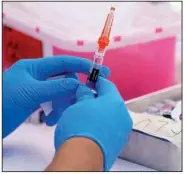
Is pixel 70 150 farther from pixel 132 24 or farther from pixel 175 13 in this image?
pixel 175 13

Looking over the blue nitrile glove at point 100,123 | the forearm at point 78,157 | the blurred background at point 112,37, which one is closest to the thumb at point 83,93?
the blue nitrile glove at point 100,123

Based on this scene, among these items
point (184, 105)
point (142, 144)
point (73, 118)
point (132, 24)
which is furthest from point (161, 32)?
point (73, 118)

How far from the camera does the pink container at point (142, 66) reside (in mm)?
1016

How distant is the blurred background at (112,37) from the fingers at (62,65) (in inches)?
5.5

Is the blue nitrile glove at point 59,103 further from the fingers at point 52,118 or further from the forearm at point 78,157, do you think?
the forearm at point 78,157

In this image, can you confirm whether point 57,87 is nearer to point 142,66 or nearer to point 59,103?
point 59,103

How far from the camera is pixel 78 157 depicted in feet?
1.72

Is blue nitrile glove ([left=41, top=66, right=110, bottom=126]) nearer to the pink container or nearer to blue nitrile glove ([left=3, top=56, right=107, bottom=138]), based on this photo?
blue nitrile glove ([left=3, top=56, right=107, bottom=138])

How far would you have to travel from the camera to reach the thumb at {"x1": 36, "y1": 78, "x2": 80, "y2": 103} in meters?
0.72

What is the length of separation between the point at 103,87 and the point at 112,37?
0.30 meters

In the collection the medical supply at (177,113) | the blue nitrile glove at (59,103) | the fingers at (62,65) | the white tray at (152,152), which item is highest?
the fingers at (62,65)

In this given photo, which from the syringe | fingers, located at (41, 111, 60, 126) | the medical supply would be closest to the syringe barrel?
the syringe

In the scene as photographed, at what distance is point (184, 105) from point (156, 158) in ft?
0.68

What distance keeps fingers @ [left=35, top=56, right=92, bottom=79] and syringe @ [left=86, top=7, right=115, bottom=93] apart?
0.06 metres
